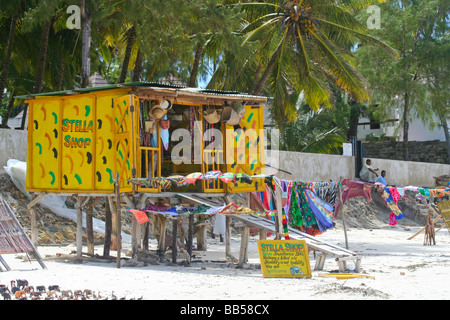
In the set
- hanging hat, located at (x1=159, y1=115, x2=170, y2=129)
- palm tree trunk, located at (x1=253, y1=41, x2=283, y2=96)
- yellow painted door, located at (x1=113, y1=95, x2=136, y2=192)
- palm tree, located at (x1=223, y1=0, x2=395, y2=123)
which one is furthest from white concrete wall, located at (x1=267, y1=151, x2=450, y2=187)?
yellow painted door, located at (x1=113, y1=95, x2=136, y2=192)

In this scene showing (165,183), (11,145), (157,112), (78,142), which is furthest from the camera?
(11,145)

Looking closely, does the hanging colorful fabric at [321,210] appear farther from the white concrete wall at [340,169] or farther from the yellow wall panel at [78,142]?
the white concrete wall at [340,169]

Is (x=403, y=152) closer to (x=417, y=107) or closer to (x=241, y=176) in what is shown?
(x=417, y=107)

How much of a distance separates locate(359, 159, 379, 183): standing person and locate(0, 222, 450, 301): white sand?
36.4 feet

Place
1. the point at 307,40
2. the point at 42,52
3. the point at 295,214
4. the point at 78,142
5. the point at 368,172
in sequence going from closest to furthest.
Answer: the point at 78,142 < the point at 295,214 < the point at 42,52 < the point at 307,40 < the point at 368,172

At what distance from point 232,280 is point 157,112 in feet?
12.5

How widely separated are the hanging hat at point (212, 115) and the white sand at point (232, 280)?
283 cm

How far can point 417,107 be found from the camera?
30.6 metres

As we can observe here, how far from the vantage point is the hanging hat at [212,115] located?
13117 mm

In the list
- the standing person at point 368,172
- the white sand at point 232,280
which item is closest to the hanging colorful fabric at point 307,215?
the white sand at point 232,280

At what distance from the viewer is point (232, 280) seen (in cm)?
1007

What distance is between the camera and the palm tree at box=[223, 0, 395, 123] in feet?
63.2

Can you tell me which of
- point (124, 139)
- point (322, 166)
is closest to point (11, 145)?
point (124, 139)

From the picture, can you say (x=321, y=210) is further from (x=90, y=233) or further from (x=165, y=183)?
(x=90, y=233)
